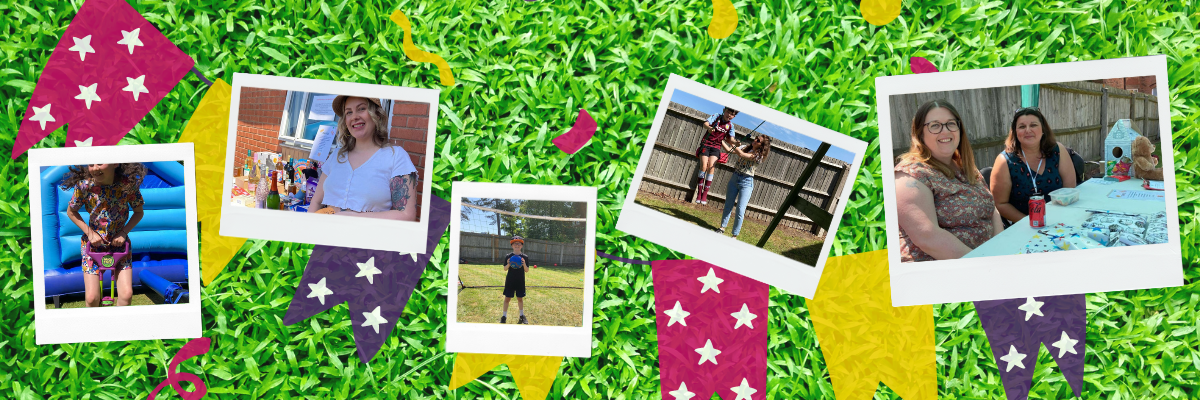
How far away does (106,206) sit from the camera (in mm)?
1761

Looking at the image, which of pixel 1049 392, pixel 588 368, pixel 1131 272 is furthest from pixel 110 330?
pixel 1131 272

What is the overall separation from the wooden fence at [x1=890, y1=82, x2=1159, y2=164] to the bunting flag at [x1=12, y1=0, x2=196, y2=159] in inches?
65.1

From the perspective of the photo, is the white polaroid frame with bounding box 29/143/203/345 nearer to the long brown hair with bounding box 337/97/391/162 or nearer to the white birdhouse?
the long brown hair with bounding box 337/97/391/162

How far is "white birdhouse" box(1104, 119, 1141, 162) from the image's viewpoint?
1.69 meters

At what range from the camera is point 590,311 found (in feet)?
5.85

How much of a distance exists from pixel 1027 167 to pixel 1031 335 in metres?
0.43

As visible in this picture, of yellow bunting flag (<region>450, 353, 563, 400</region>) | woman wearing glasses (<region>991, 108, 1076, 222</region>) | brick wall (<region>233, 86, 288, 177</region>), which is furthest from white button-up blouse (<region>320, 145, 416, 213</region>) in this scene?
woman wearing glasses (<region>991, 108, 1076, 222</region>)

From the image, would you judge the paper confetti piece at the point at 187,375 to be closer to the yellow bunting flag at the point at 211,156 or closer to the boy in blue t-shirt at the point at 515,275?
the yellow bunting flag at the point at 211,156

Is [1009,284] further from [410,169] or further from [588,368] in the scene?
[410,169]

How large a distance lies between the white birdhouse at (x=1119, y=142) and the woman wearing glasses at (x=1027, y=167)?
0.35ft

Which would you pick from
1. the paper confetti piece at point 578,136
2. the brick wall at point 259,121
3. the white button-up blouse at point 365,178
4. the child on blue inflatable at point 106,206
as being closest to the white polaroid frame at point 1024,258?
the paper confetti piece at point 578,136

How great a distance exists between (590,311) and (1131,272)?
4.04 ft

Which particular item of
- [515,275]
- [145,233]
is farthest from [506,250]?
[145,233]

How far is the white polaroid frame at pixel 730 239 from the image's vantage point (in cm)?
170
